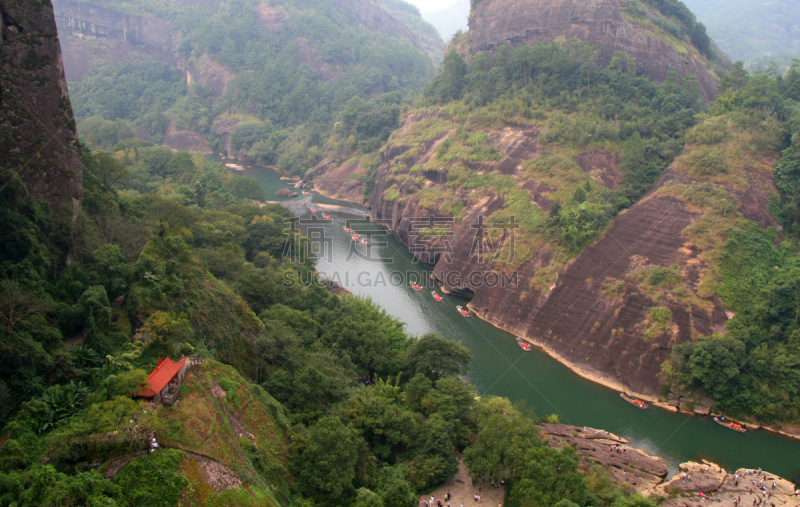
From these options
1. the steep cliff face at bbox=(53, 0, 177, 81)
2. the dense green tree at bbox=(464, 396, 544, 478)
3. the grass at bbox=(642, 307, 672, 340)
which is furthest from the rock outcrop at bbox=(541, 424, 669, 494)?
the steep cliff face at bbox=(53, 0, 177, 81)

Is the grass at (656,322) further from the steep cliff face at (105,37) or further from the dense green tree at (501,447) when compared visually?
the steep cliff face at (105,37)

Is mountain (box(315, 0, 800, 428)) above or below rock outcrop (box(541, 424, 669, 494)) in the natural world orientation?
above

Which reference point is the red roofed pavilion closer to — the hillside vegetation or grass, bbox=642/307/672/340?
grass, bbox=642/307/672/340

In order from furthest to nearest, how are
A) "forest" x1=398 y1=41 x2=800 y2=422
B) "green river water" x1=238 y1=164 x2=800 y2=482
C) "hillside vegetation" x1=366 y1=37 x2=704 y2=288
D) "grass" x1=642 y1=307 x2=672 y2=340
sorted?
"hillside vegetation" x1=366 y1=37 x2=704 y2=288, "grass" x1=642 y1=307 x2=672 y2=340, "forest" x1=398 y1=41 x2=800 y2=422, "green river water" x1=238 y1=164 x2=800 y2=482

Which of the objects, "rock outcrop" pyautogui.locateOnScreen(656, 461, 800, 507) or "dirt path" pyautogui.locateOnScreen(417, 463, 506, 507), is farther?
"rock outcrop" pyautogui.locateOnScreen(656, 461, 800, 507)

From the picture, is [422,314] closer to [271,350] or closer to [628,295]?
[628,295]

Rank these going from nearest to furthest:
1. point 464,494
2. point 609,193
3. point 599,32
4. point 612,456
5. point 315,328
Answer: point 464,494, point 612,456, point 315,328, point 609,193, point 599,32

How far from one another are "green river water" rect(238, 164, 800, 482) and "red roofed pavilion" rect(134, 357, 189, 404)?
20.1 m

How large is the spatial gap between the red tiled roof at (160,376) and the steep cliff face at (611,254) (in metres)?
26.6

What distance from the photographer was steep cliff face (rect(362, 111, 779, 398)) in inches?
1328

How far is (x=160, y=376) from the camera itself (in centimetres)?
1553

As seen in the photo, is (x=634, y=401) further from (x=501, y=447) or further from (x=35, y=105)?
(x=35, y=105)

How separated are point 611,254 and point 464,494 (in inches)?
923

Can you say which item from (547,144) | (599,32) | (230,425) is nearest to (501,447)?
(230,425)
